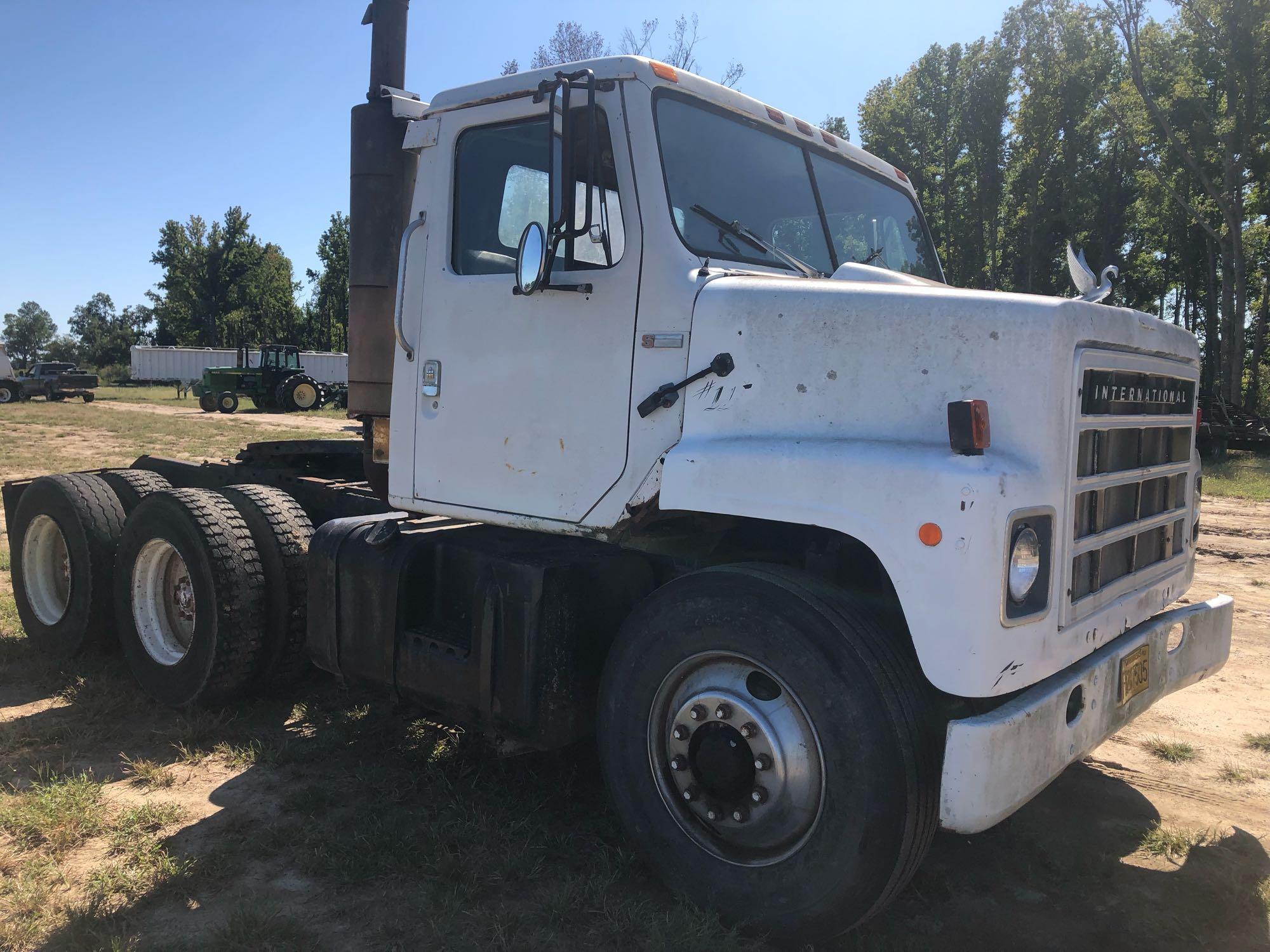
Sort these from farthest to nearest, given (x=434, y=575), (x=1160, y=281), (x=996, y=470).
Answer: (x=1160, y=281) < (x=434, y=575) < (x=996, y=470)

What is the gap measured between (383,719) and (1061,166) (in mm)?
35840

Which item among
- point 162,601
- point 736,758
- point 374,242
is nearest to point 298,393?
point 162,601

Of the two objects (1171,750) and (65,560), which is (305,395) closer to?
(65,560)

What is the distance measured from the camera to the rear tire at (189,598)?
4.74 meters

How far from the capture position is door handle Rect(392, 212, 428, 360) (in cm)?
405

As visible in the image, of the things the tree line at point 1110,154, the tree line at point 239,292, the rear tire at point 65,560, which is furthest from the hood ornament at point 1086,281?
the tree line at point 239,292

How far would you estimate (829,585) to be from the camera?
296 centimetres

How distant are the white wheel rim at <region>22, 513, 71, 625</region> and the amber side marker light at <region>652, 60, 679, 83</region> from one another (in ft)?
16.1

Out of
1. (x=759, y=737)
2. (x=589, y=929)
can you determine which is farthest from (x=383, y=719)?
(x=759, y=737)

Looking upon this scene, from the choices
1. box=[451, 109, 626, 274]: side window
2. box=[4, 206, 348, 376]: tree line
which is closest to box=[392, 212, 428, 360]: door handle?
box=[451, 109, 626, 274]: side window

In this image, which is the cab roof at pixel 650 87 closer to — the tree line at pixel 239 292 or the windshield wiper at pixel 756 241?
the windshield wiper at pixel 756 241

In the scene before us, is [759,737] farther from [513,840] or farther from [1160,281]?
[1160,281]

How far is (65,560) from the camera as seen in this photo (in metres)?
6.09

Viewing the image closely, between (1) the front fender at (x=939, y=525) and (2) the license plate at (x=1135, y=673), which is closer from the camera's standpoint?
(1) the front fender at (x=939, y=525)
